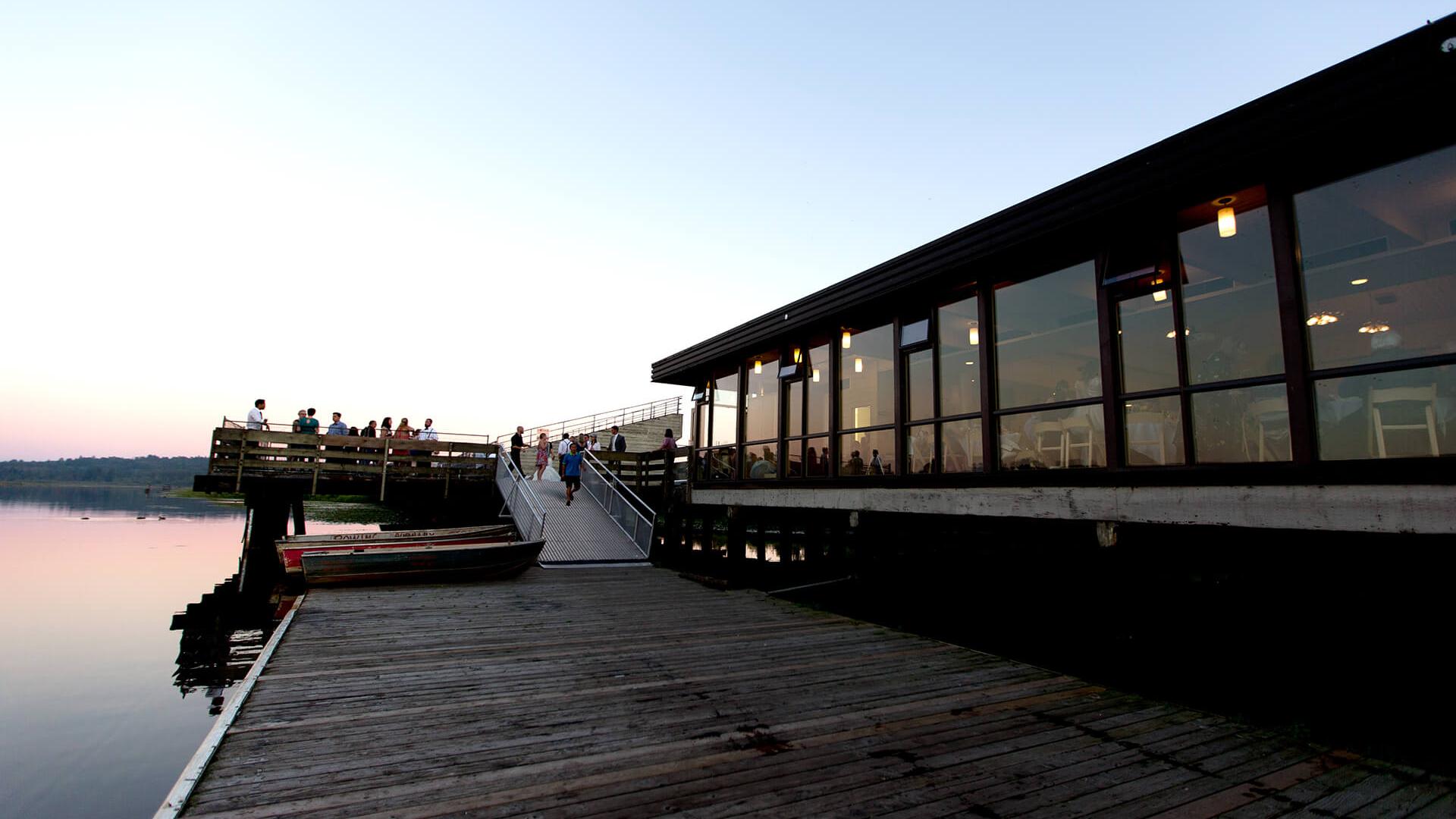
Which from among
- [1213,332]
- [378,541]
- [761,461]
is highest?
[1213,332]

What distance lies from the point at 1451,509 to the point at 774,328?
8.47 m

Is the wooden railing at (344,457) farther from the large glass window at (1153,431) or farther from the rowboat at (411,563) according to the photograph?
the large glass window at (1153,431)

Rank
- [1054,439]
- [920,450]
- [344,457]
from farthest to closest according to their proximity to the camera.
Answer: [344,457]
[920,450]
[1054,439]

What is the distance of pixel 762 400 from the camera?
478 inches

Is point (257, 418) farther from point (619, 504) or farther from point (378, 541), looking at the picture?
point (619, 504)

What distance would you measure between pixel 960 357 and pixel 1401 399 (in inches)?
160

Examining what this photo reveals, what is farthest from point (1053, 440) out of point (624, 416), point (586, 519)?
Answer: point (624, 416)

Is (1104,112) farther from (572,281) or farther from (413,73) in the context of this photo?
(572,281)

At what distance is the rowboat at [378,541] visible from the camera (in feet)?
32.8

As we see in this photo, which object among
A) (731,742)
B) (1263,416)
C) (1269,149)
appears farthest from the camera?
(1263,416)

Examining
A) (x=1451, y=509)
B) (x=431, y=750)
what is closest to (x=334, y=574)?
(x=431, y=750)

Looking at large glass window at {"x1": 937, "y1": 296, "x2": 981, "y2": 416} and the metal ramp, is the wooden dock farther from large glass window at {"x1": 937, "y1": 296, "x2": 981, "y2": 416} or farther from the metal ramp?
the metal ramp

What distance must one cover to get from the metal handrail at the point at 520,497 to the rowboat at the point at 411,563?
8.13 ft

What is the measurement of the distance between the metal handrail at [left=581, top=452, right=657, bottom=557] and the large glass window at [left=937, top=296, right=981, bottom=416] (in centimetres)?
816
